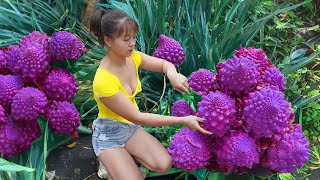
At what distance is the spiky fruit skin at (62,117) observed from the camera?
203cm

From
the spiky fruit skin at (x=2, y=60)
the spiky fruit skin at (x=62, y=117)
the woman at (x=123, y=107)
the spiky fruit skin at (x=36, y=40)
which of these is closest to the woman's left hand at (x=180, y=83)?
the woman at (x=123, y=107)

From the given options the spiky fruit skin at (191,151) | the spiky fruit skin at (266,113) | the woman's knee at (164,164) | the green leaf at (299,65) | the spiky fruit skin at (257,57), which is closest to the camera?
the spiky fruit skin at (266,113)

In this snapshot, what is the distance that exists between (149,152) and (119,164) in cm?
13

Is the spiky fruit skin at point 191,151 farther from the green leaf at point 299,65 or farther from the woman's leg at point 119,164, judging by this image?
the green leaf at point 299,65

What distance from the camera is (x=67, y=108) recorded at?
204cm

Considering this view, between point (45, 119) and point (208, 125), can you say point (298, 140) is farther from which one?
point (45, 119)

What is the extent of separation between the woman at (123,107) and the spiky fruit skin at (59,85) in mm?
233

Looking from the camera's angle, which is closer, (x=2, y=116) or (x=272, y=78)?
(x=272, y=78)

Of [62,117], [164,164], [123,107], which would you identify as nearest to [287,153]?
[164,164]

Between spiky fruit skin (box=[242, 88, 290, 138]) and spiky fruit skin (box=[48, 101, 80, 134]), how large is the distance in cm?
79

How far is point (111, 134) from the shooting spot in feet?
6.26

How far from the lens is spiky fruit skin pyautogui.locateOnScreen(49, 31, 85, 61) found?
2080 mm

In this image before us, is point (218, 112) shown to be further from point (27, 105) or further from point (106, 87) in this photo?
point (27, 105)

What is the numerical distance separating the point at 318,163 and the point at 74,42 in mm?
1238
